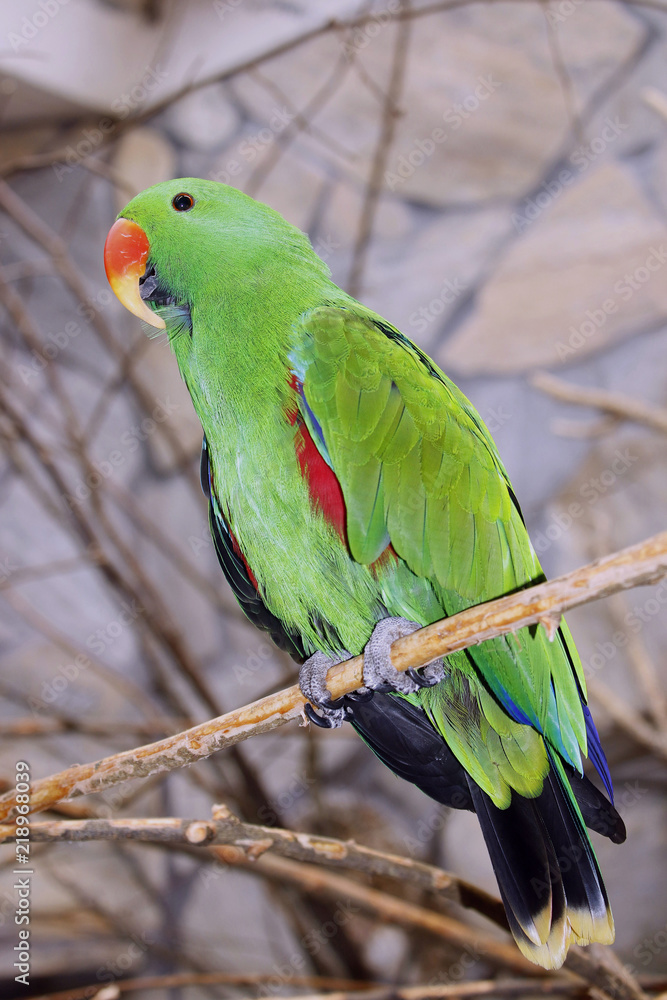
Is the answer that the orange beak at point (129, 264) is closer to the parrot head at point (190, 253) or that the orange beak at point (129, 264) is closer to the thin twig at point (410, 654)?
the parrot head at point (190, 253)

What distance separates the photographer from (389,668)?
975mm

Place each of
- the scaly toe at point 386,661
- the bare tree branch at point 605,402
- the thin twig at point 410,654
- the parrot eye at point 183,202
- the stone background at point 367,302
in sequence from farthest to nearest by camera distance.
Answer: the stone background at point 367,302 < the bare tree branch at point 605,402 < the parrot eye at point 183,202 < the scaly toe at point 386,661 < the thin twig at point 410,654

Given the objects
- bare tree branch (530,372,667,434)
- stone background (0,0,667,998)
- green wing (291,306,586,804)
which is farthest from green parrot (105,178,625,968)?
stone background (0,0,667,998)

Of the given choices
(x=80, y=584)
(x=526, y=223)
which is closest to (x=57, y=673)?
(x=80, y=584)

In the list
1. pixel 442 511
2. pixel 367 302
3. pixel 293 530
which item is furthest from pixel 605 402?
pixel 293 530

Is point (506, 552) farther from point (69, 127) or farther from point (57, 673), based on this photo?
point (69, 127)

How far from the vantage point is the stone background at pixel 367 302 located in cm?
278

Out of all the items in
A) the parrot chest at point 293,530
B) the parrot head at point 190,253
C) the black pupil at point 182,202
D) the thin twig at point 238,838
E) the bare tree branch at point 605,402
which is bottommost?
the thin twig at point 238,838

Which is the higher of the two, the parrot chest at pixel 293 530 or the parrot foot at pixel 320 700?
the parrot chest at pixel 293 530

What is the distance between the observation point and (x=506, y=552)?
3.50 feet

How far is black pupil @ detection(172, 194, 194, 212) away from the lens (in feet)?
3.66

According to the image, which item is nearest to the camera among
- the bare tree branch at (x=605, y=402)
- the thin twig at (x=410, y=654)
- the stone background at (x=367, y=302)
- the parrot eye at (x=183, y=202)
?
the thin twig at (x=410, y=654)

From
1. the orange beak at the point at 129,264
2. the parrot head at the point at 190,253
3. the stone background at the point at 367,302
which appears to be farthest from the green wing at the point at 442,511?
the stone background at the point at 367,302

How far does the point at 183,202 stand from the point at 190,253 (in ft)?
0.34
